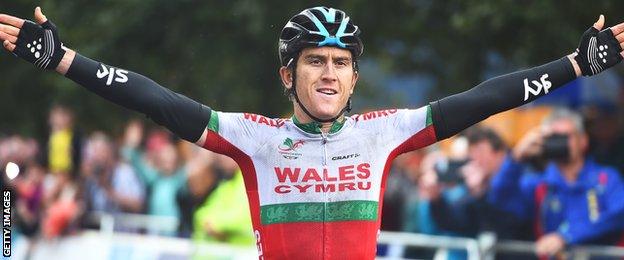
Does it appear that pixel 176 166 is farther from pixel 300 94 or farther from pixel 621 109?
pixel 300 94

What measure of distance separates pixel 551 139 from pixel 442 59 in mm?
7469

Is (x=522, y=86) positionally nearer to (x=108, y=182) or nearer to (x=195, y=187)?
(x=195, y=187)

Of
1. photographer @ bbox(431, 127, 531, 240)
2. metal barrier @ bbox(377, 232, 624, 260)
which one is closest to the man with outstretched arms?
metal barrier @ bbox(377, 232, 624, 260)

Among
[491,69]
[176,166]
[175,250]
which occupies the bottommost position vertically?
[175,250]

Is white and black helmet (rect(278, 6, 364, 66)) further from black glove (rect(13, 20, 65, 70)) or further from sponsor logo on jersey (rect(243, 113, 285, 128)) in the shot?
black glove (rect(13, 20, 65, 70))

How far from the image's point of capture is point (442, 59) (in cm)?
1833

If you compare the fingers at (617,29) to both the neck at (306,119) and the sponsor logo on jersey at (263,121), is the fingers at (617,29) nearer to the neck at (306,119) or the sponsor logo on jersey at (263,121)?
the neck at (306,119)

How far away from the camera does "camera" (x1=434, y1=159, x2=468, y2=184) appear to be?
12.4 meters

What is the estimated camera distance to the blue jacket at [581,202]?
1062 centimetres

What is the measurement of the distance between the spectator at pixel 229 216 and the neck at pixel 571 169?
2911 millimetres

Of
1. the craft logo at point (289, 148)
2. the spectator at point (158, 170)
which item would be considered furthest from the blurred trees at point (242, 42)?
the craft logo at point (289, 148)

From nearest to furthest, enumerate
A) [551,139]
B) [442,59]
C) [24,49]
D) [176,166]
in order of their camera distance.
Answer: [24,49] → [551,139] → [176,166] → [442,59]

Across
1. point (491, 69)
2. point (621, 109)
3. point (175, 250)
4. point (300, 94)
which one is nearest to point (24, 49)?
point (300, 94)

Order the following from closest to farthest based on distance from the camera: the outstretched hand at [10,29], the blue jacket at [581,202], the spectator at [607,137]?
the outstretched hand at [10,29]
the blue jacket at [581,202]
the spectator at [607,137]
